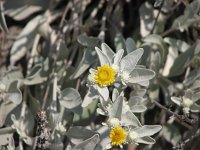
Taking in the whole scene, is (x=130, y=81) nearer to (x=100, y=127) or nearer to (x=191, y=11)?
(x=100, y=127)

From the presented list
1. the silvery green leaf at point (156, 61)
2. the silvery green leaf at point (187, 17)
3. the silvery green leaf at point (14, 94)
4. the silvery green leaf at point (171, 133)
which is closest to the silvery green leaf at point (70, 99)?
the silvery green leaf at point (14, 94)

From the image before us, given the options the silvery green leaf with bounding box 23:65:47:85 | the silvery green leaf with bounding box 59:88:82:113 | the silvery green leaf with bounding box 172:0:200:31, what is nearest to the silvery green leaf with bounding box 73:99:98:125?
the silvery green leaf with bounding box 59:88:82:113

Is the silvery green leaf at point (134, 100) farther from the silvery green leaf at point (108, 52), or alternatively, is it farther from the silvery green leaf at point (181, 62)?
the silvery green leaf at point (181, 62)

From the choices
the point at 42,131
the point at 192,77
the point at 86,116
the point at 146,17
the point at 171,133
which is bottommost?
the point at 171,133

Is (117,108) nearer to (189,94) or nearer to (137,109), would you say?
(137,109)

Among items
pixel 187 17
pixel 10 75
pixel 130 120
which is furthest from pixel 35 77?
pixel 187 17

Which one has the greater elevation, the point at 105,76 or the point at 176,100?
the point at 105,76

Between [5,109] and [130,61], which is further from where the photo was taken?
[5,109]
